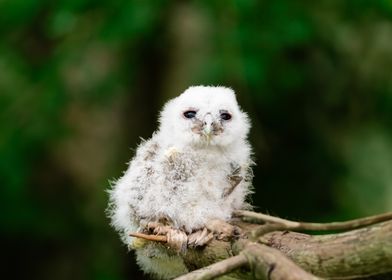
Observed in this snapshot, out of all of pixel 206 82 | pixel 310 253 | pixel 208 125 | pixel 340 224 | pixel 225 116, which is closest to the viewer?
pixel 340 224

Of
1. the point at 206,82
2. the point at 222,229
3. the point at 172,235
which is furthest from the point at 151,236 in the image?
the point at 206,82

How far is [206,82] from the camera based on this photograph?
5020 mm

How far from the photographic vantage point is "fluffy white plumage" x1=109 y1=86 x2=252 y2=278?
95.2 inches

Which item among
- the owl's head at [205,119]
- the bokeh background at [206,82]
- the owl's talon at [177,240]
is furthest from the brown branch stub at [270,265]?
the bokeh background at [206,82]

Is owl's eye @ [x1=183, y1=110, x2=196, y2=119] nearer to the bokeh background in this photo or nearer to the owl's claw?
the owl's claw

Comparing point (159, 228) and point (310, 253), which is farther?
point (159, 228)

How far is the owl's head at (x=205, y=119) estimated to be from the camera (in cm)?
266

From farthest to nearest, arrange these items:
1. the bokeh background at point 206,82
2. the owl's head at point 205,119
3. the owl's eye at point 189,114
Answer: the bokeh background at point 206,82, the owl's eye at point 189,114, the owl's head at point 205,119

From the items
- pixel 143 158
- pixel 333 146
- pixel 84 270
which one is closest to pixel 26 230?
pixel 84 270

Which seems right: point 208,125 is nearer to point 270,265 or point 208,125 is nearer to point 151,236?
point 151,236

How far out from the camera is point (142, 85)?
21.0 ft

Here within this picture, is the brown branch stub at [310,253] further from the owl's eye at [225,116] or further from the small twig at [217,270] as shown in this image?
the owl's eye at [225,116]

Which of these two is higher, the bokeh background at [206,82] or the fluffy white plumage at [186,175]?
the bokeh background at [206,82]

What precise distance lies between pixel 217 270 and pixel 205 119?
Result: 993 mm
